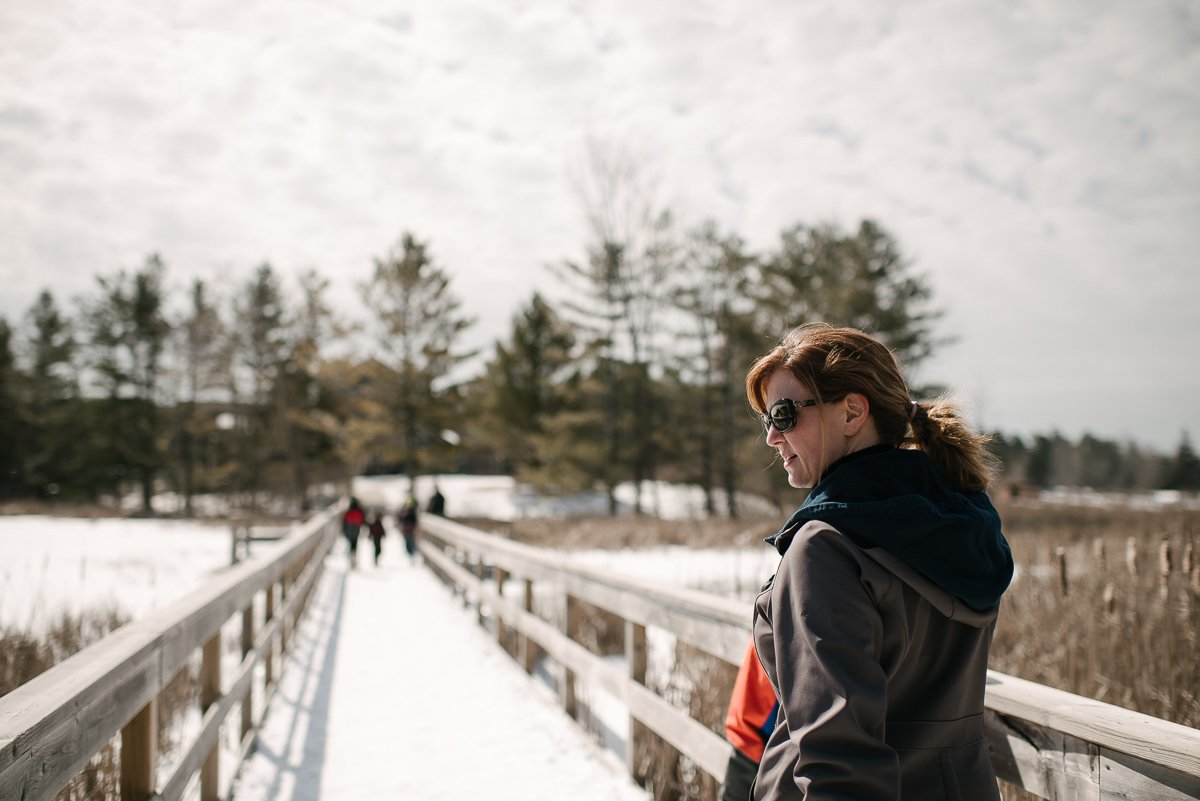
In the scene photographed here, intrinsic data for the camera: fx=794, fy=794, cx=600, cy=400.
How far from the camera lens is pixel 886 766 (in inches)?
49.1

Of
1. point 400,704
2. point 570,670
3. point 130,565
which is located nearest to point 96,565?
point 130,565

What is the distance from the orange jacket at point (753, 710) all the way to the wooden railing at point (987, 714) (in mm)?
558

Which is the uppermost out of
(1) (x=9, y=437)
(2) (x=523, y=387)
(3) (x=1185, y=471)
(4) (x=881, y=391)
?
(2) (x=523, y=387)

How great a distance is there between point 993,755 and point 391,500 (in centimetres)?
4556

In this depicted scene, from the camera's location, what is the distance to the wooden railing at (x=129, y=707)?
1.70 metres

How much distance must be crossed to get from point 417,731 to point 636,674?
1.71m

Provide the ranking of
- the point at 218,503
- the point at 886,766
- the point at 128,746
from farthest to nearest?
the point at 218,503
the point at 128,746
the point at 886,766

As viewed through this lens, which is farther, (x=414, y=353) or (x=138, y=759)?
(x=414, y=353)

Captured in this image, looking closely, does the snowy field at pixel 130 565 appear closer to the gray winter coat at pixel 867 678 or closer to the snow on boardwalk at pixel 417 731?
the snow on boardwalk at pixel 417 731

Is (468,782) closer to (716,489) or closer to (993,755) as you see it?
(993,755)

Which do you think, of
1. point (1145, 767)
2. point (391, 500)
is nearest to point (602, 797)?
point (1145, 767)

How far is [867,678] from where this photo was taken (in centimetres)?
127

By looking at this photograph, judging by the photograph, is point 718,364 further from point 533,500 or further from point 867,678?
point 867,678

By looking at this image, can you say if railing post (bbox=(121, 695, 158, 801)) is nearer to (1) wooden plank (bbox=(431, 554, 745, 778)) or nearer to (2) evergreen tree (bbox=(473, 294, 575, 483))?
(1) wooden plank (bbox=(431, 554, 745, 778))
